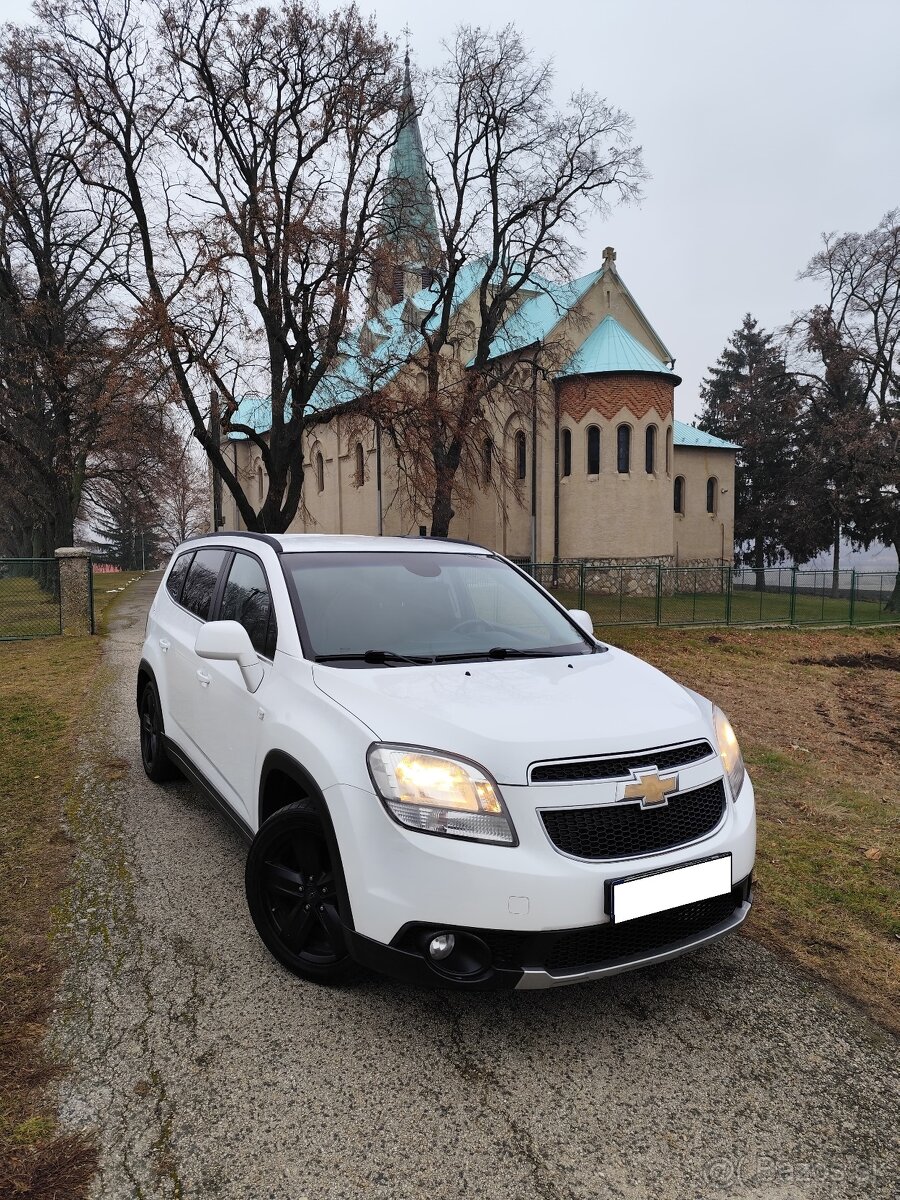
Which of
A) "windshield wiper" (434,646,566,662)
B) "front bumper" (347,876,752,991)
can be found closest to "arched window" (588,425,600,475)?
"windshield wiper" (434,646,566,662)

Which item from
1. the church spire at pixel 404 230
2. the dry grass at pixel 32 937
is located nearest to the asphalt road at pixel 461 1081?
the dry grass at pixel 32 937

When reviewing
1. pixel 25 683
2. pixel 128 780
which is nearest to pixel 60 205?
pixel 25 683

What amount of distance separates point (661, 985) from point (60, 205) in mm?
28837

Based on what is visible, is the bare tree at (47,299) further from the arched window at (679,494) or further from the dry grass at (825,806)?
the arched window at (679,494)

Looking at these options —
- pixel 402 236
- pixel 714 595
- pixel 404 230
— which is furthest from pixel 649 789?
pixel 404 230

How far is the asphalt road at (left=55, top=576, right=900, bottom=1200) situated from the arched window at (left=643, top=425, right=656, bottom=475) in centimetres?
3084

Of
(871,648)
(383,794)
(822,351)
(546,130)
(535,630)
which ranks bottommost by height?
(871,648)

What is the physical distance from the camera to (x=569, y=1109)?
2.48 m

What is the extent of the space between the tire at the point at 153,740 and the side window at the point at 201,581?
797 mm

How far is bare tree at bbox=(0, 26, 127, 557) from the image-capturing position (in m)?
21.1

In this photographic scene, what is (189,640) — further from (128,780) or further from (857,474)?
(857,474)

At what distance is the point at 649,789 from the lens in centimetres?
269

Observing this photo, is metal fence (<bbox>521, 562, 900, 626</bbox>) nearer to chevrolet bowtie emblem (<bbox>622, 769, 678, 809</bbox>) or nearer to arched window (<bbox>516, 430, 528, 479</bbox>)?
arched window (<bbox>516, 430, 528, 479</bbox>)

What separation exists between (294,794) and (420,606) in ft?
3.75
